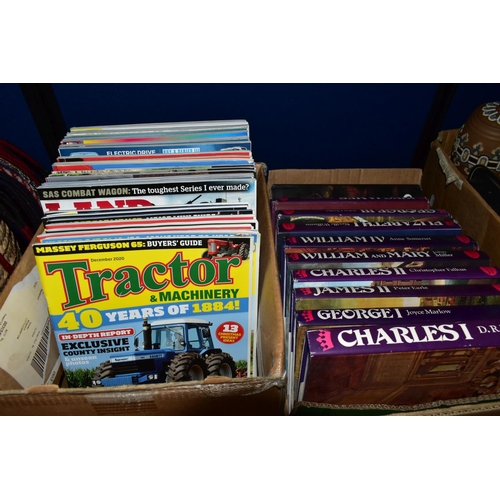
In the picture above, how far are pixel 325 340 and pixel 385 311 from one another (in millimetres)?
140

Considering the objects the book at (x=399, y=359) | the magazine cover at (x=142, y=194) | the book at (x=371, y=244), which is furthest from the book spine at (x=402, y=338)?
the magazine cover at (x=142, y=194)

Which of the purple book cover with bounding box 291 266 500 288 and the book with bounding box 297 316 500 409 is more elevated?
the purple book cover with bounding box 291 266 500 288

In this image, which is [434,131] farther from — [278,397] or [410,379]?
[278,397]

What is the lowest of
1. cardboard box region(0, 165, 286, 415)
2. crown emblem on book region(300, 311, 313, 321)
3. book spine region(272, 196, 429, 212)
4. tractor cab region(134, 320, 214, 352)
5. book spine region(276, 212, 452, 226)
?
tractor cab region(134, 320, 214, 352)

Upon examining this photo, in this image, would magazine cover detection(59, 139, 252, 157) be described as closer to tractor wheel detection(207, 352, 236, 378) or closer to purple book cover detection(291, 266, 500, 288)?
purple book cover detection(291, 266, 500, 288)

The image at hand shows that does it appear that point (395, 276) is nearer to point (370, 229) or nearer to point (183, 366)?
→ point (370, 229)

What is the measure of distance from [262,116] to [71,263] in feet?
2.22

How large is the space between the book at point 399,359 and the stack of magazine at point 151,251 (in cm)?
26

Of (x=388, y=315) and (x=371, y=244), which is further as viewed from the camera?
(x=371, y=244)

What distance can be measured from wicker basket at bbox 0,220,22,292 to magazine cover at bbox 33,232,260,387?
0.52 feet

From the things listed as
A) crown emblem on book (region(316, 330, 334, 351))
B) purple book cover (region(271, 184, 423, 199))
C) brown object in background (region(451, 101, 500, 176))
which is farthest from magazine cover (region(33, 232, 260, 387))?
brown object in background (region(451, 101, 500, 176))

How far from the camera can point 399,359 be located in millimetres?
683

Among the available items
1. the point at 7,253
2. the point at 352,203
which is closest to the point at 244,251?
the point at 352,203

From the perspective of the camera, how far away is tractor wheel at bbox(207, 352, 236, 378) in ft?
3.27
